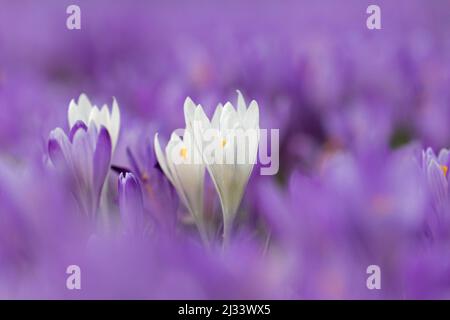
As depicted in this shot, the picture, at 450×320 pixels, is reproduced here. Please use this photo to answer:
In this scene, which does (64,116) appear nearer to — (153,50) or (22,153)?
(22,153)

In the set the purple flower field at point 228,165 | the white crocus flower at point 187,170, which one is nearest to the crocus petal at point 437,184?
the purple flower field at point 228,165

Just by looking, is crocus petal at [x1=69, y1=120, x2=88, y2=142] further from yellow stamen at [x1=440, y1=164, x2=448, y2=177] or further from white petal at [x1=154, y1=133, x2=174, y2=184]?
yellow stamen at [x1=440, y1=164, x2=448, y2=177]

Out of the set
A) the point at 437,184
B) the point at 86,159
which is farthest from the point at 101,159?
the point at 437,184

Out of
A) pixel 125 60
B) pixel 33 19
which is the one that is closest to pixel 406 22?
pixel 125 60

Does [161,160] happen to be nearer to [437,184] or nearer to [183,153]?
[183,153]

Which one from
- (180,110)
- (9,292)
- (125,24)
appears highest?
(125,24)

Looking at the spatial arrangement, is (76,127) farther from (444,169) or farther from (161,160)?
(444,169)
